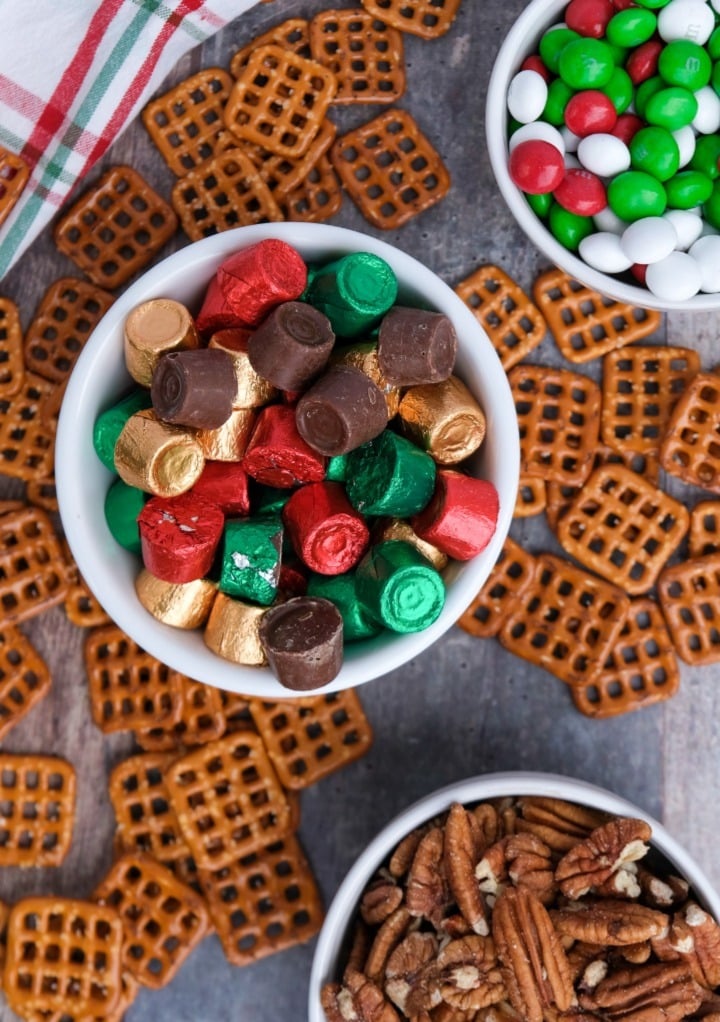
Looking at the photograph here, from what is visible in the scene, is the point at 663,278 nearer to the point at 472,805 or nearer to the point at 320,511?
the point at 320,511

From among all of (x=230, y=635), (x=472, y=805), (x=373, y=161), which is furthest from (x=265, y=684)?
(x=373, y=161)

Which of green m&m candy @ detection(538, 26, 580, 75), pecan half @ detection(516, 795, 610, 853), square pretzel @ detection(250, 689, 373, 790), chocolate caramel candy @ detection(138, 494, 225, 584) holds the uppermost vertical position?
green m&m candy @ detection(538, 26, 580, 75)

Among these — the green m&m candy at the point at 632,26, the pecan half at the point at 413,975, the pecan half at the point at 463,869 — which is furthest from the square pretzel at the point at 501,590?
the green m&m candy at the point at 632,26

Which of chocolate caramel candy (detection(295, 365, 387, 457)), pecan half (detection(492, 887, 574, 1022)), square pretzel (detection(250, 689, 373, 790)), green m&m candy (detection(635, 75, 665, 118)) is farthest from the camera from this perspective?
square pretzel (detection(250, 689, 373, 790))

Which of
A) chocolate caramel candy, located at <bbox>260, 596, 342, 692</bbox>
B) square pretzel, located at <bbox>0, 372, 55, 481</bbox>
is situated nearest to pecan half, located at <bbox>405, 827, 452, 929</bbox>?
chocolate caramel candy, located at <bbox>260, 596, 342, 692</bbox>

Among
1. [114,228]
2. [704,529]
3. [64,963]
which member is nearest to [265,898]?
[64,963]

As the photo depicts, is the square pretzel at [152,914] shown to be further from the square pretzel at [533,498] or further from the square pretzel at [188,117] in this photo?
the square pretzel at [188,117]

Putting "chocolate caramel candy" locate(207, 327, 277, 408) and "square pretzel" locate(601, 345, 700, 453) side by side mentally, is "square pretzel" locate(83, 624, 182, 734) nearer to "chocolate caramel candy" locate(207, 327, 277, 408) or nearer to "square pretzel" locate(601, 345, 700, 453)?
"chocolate caramel candy" locate(207, 327, 277, 408)
